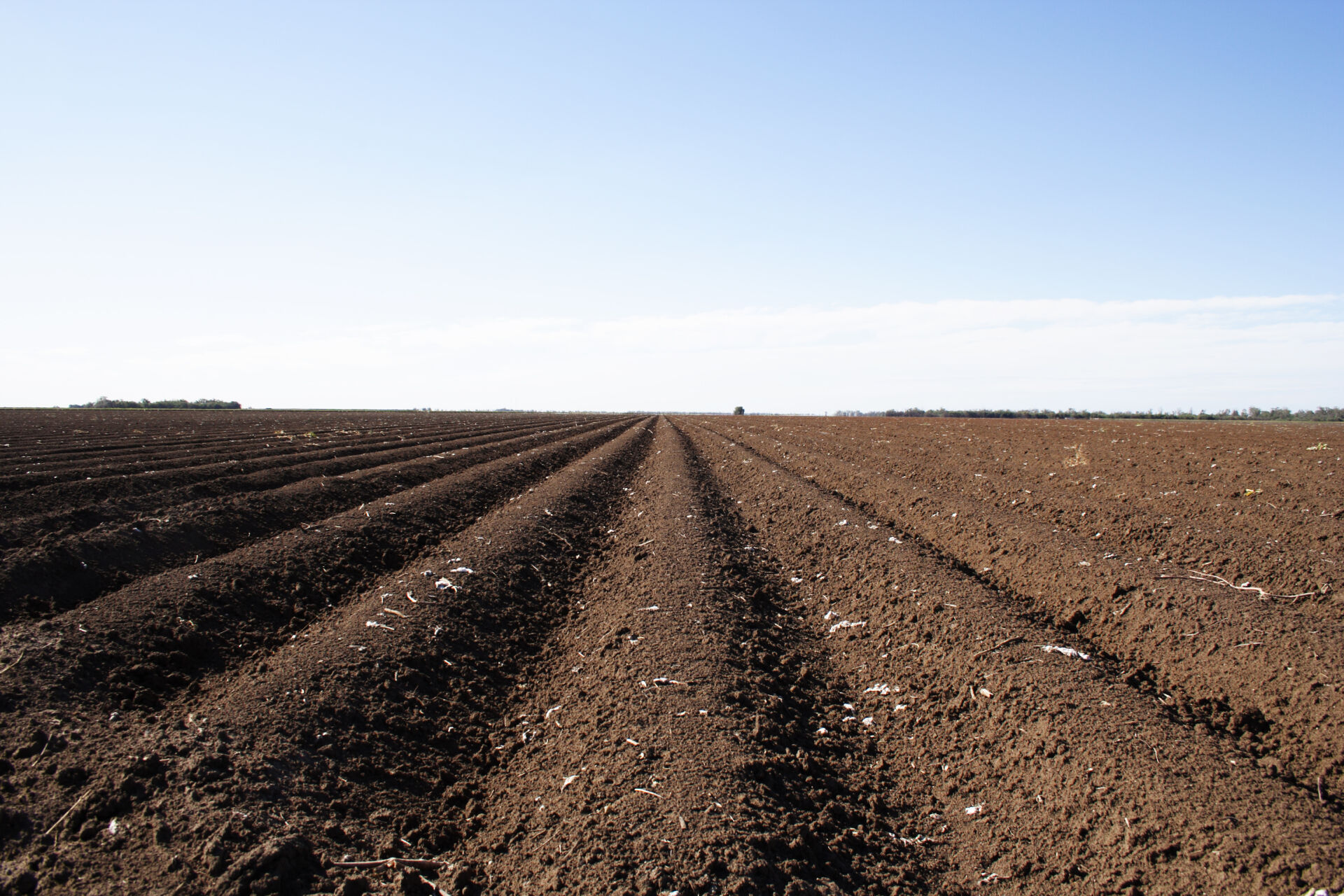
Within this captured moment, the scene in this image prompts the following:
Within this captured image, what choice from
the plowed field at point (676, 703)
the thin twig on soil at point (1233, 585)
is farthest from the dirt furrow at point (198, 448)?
the thin twig on soil at point (1233, 585)

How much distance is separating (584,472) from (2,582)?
1193 cm

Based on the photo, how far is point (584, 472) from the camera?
1775 cm

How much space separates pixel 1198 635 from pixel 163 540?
39.7ft

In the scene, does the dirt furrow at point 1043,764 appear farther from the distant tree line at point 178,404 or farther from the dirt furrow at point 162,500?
the distant tree line at point 178,404

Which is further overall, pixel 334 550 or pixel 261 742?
pixel 334 550

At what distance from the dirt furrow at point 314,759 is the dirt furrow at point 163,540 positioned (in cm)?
299

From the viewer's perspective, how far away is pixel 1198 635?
552cm

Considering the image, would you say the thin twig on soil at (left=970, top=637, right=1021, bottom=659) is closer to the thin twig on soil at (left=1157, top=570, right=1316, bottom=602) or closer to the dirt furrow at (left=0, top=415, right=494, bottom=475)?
the thin twig on soil at (left=1157, top=570, right=1316, bottom=602)

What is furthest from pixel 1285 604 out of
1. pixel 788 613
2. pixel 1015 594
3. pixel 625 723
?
→ pixel 625 723

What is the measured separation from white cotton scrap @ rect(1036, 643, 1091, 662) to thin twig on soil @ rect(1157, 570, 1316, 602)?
6.85 feet

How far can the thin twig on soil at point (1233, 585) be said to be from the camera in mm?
6422

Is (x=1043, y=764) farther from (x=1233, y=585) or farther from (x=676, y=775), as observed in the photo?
(x=1233, y=585)

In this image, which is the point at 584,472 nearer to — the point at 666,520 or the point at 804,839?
the point at 666,520

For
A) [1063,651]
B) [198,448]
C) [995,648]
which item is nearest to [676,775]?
[995,648]
